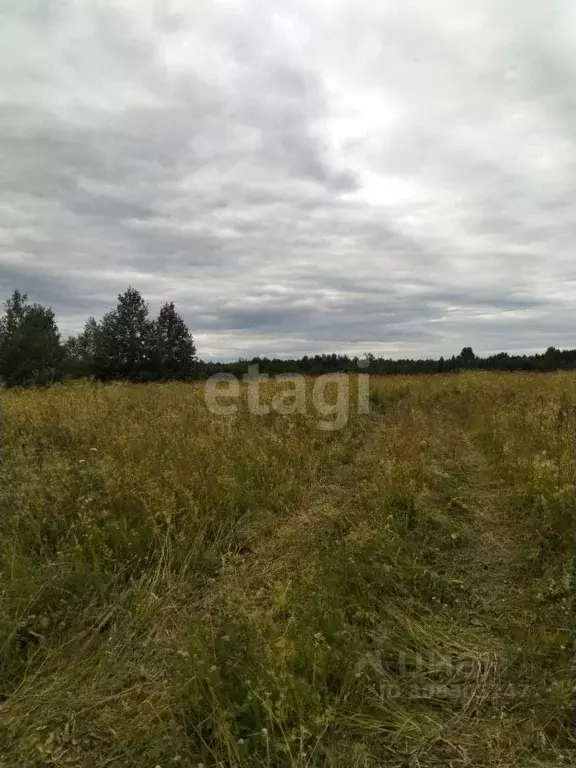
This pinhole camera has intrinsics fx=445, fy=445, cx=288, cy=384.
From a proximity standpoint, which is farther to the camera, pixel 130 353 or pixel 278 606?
pixel 130 353

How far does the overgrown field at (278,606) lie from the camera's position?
197 cm

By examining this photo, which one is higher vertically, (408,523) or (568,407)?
(568,407)

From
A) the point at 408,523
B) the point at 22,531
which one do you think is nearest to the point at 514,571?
the point at 408,523

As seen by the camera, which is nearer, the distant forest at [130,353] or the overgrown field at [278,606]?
the overgrown field at [278,606]

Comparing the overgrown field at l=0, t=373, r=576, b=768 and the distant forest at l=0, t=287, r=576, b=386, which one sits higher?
the distant forest at l=0, t=287, r=576, b=386

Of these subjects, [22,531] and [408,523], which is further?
[408,523]

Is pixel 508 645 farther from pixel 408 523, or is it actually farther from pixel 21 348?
pixel 21 348

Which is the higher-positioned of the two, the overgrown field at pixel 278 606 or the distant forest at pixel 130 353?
the distant forest at pixel 130 353

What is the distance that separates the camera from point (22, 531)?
11.5ft

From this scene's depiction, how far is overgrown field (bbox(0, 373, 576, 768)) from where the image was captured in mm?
1967

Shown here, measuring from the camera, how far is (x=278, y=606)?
2674 mm

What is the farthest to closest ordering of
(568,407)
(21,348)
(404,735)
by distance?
(21,348) < (568,407) < (404,735)

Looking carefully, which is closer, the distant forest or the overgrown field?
the overgrown field

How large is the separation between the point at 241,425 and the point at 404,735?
491 centimetres
